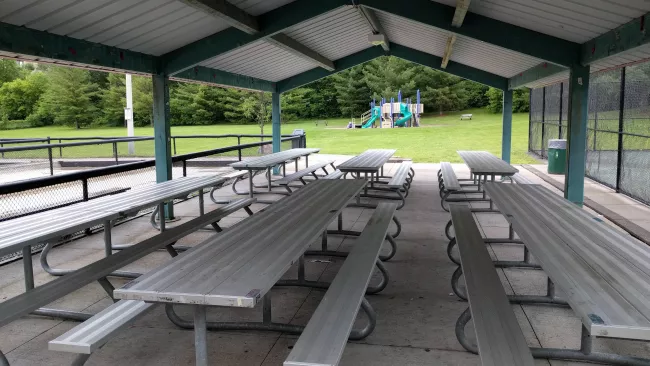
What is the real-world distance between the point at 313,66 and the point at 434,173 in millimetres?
3829

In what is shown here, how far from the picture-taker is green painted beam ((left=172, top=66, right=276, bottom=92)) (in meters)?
7.93

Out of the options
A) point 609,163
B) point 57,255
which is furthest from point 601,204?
point 57,255

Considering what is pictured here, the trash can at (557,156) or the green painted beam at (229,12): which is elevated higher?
the green painted beam at (229,12)

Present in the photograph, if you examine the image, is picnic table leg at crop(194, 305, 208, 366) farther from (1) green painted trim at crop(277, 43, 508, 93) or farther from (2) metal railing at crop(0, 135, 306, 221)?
(1) green painted trim at crop(277, 43, 508, 93)

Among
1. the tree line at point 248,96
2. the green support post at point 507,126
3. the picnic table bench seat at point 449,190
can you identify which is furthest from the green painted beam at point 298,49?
the tree line at point 248,96

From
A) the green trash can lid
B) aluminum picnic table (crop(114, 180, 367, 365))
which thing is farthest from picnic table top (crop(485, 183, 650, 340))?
the green trash can lid

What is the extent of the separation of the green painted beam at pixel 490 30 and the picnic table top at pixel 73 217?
3.17 meters

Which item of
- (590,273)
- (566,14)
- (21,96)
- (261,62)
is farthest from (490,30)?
(21,96)

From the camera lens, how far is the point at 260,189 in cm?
993

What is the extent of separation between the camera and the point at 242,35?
6.49 m

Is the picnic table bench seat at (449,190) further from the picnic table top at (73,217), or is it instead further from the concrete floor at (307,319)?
the picnic table top at (73,217)

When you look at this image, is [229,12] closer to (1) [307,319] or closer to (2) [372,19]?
(2) [372,19]

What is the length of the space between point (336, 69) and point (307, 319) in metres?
8.53

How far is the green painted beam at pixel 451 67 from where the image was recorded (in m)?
10.9
